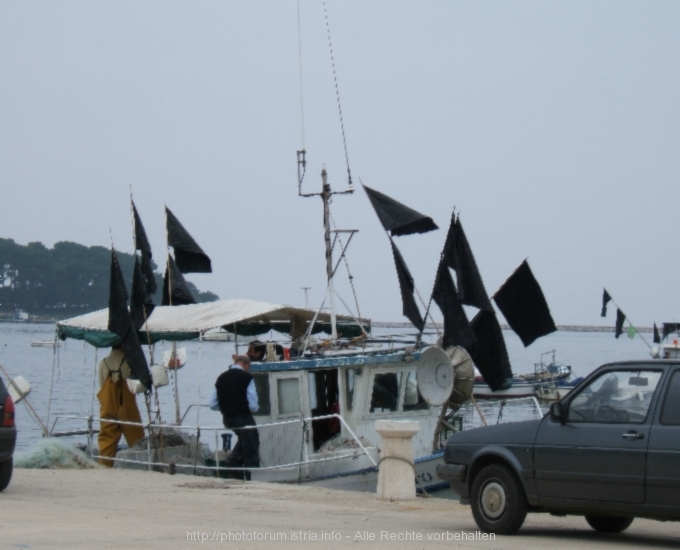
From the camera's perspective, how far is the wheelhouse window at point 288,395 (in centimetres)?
1725

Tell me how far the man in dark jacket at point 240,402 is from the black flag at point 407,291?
3147 millimetres

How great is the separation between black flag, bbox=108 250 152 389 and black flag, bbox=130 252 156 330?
0.25m

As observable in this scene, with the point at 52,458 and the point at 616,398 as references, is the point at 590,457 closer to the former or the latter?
the point at 616,398

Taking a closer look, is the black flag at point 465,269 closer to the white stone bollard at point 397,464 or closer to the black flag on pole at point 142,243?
the white stone bollard at point 397,464

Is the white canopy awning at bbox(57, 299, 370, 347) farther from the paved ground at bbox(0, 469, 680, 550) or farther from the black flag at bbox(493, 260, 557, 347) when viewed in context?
the black flag at bbox(493, 260, 557, 347)

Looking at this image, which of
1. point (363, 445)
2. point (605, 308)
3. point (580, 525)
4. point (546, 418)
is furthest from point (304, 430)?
point (605, 308)

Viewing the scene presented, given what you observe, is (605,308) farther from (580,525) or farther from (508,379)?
(580,525)

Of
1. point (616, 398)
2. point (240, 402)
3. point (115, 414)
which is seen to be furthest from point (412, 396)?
point (616, 398)

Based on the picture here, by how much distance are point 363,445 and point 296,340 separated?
3462 millimetres

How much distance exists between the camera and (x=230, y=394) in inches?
620

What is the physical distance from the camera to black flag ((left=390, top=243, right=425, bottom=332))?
17.7m

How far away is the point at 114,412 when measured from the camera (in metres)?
19.1

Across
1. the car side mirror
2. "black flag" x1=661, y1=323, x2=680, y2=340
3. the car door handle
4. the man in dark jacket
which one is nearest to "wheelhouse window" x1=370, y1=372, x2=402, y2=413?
the man in dark jacket

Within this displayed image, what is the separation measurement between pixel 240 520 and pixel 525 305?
7.67 meters
